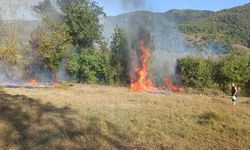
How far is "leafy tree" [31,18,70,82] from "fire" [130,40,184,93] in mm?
10788

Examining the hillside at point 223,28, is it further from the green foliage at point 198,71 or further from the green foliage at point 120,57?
the green foliage at point 120,57

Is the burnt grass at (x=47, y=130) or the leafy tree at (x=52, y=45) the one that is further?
the leafy tree at (x=52, y=45)

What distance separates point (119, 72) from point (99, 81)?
358 centimetres

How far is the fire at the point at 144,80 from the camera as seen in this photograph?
4748 cm

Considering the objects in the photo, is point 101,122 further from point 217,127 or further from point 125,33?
point 125,33

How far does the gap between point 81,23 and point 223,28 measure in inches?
3270

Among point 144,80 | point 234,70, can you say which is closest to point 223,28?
point 234,70

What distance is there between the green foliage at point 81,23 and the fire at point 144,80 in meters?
10.7

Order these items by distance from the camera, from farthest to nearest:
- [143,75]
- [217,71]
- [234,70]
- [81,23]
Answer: [81,23] → [217,71] → [143,75] → [234,70]

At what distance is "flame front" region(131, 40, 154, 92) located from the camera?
155 feet

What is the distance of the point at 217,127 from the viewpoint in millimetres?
18234

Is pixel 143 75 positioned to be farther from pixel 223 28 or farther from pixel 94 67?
pixel 223 28

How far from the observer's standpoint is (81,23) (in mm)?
60000

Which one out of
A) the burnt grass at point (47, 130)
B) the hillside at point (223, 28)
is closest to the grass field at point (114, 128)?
the burnt grass at point (47, 130)
